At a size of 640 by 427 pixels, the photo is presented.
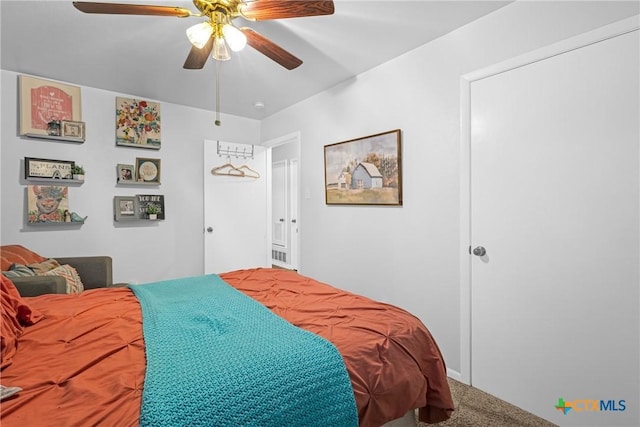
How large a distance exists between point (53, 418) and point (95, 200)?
296 centimetres

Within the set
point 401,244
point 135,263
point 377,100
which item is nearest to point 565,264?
point 401,244

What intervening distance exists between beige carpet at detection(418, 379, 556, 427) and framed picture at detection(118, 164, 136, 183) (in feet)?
11.1

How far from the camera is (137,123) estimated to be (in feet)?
11.2

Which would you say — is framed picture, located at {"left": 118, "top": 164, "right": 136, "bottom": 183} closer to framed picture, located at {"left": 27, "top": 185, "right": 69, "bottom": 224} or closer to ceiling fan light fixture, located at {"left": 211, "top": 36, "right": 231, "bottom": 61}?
framed picture, located at {"left": 27, "top": 185, "right": 69, "bottom": 224}

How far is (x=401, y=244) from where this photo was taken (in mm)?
2607

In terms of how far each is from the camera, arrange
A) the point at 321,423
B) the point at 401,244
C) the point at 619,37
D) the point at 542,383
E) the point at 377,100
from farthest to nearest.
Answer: the point at 377,100 → the point at 401,244 → the point at 542,383 → the point at 619,37 → the point at 321,423

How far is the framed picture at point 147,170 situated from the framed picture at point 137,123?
0.49 feet

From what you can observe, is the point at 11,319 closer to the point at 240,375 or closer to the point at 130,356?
the point at 130,356

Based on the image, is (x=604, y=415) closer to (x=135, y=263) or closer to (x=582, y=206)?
(x=582, y=206)

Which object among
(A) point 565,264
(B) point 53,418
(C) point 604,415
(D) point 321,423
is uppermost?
(A) point 565,264

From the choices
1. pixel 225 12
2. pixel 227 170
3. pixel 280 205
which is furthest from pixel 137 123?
pixel 280 205

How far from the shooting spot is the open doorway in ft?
19.2

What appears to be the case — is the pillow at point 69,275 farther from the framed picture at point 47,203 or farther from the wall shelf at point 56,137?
the wall shelf at point 56,137

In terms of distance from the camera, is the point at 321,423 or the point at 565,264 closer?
the point at 321,423
